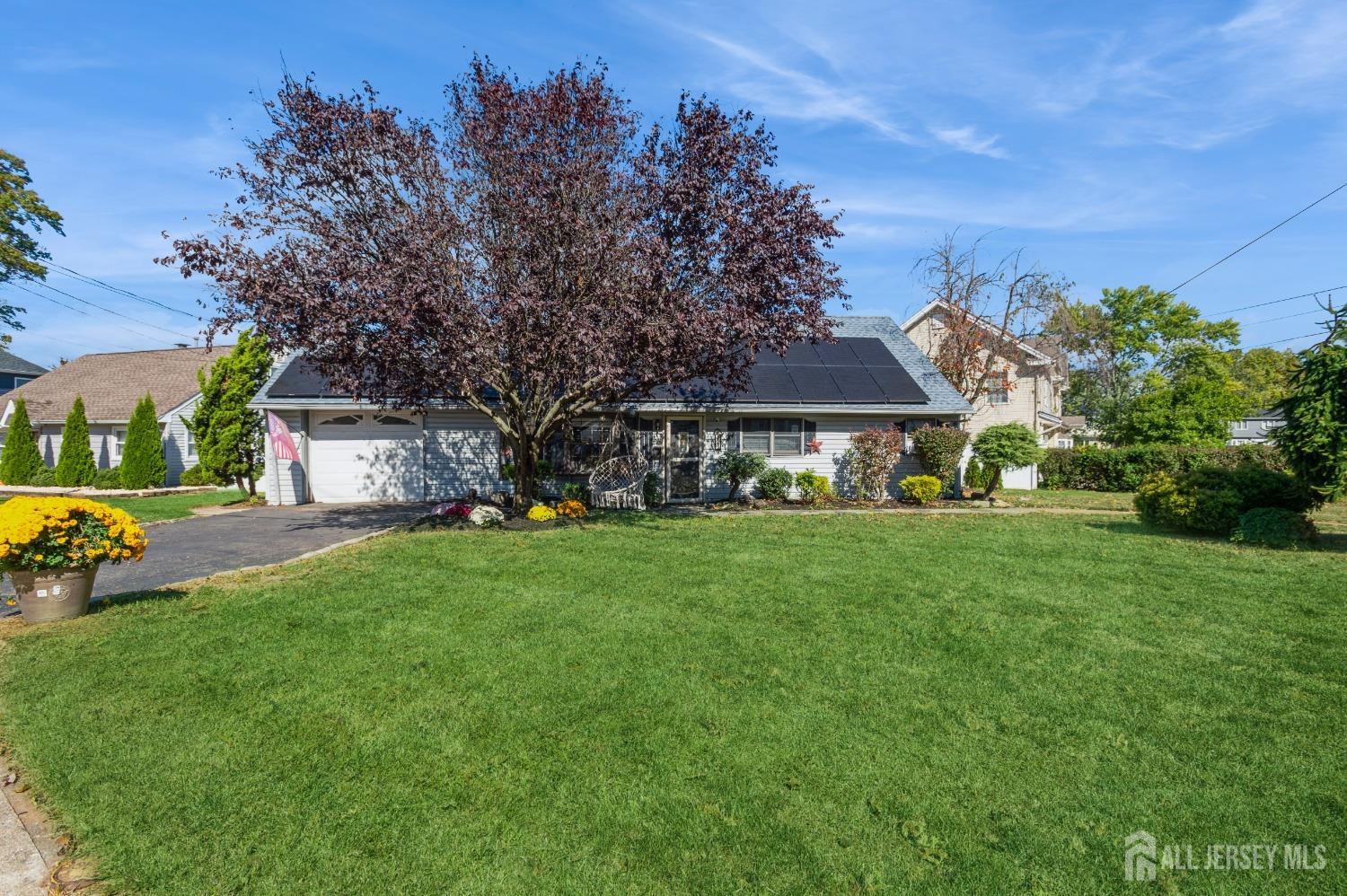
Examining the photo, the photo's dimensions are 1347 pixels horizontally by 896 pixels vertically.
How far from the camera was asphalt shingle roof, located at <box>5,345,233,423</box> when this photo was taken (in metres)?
25.7

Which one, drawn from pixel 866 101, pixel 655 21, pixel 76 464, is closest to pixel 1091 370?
pixel 866 101

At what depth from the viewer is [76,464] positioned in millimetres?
22938

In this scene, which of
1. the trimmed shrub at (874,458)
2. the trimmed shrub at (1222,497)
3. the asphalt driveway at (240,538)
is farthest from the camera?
the trimmed shrub at (874,458)

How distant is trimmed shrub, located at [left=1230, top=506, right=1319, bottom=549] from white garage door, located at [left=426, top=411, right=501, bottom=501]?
14.7 meters

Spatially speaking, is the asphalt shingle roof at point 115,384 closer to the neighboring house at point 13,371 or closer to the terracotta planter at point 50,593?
the neighboring house at point 13,371

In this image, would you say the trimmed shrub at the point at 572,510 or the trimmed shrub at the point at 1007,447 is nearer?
the trimmed shrub at the point at 572,510

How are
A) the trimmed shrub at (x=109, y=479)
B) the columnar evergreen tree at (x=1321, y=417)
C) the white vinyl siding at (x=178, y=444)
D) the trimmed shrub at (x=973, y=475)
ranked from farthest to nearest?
the white vinyl siding at (x=178, y=444) < the trimmed shrub at (x=109, y=479) < the trimmed shrub at (x=973, y=475) < the columnar evergreen tree at (x=1321, y=417)

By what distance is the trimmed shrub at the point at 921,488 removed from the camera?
16250 mm

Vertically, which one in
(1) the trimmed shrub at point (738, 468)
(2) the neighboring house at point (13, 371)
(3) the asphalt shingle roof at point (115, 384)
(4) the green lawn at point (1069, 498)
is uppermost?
(2) the neighboring house at point (13, 371)

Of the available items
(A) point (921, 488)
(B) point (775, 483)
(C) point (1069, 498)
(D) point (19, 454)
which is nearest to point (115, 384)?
(D) point (19, 454)

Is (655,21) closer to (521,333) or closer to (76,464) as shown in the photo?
(521,333)

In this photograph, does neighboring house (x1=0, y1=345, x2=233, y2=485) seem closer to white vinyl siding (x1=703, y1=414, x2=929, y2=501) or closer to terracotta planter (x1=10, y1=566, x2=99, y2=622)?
white vinyl siding (x1=703, y1=414, x2=929, y2=501)

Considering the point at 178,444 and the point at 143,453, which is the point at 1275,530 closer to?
the point at 143,453

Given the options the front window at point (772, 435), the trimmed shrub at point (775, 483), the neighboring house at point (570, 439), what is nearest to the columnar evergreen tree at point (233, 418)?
the neighboring house at point (570, 439)
